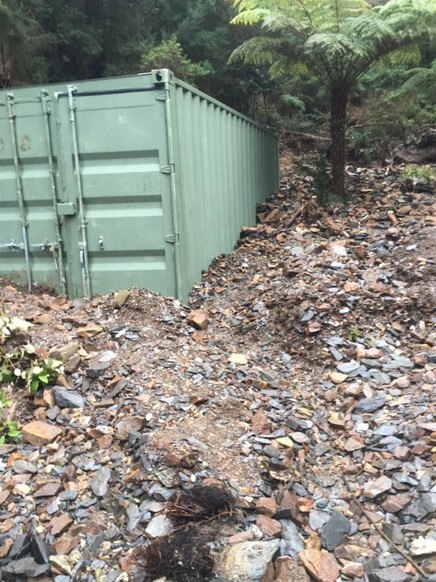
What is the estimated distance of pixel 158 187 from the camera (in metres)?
4.93

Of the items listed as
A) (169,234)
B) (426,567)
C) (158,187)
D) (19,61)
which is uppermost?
(19,61)

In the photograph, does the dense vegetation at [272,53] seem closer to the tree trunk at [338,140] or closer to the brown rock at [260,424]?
the tree trunk at [338,140]

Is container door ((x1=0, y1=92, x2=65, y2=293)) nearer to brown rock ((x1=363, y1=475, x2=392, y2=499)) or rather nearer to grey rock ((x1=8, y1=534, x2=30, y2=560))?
grey rock ((x1=8, y1=534, x2=30, y2=560))

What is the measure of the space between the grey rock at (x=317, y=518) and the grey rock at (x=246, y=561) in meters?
0.30

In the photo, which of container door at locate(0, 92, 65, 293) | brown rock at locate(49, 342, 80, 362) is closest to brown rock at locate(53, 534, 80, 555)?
brown rock at locate(49, 342, 80, 362)

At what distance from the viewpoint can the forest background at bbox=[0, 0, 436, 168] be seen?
10.9 meters

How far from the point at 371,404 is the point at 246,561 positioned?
66.5 inches

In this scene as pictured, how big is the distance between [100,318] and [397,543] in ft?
9.92

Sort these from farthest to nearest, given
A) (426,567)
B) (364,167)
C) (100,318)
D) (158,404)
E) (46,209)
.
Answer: (364,167) < (46,209) < (100,318) < (158,404) < (426,567)

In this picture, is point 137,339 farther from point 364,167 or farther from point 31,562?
point 364,167

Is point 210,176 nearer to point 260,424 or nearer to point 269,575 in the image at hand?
point 260,424

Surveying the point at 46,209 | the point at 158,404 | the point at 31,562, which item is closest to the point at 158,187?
the point at 46,209

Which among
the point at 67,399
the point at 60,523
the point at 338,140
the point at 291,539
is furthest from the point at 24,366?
the point at 338,140

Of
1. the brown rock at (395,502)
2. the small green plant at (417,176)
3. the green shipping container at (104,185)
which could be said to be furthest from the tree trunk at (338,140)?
the brown rock at (395,502)
